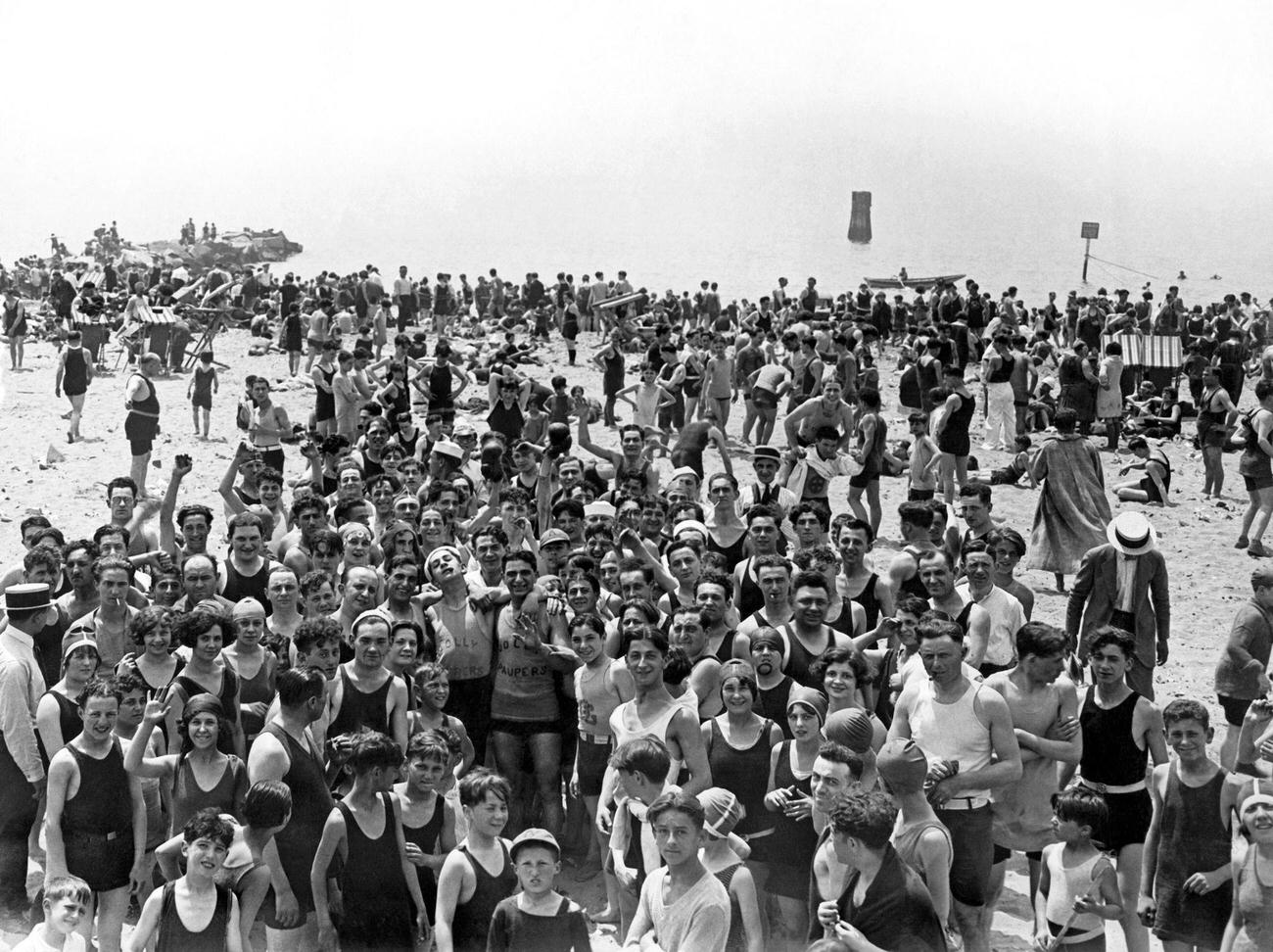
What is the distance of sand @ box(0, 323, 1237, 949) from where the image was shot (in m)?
10.3

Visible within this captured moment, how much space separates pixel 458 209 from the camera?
70438mm

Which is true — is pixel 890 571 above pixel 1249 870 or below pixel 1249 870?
above

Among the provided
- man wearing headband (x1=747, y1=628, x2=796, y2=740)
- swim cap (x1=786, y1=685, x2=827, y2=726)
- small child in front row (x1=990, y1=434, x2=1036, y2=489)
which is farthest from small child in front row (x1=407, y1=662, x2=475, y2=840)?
small child in front row (x1=990, y1=434, x2=1036, y2=489)

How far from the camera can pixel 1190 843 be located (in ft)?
16.4

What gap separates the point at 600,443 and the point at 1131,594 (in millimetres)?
11093

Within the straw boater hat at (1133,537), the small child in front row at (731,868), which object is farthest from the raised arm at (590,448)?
the small child in front row at (731,868)

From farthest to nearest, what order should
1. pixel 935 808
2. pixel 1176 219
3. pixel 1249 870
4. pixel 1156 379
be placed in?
pixel 1176 219, pixel 1156 379, pixel 935 808, pixel 1249 870

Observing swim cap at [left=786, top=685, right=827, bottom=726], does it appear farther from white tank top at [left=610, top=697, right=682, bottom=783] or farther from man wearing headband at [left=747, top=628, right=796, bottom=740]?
white tank top at [left=610, top=697, right=682, bottom=783]

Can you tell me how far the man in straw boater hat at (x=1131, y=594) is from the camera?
23.7 feet

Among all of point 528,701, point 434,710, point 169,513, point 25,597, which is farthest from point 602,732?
point 169,513

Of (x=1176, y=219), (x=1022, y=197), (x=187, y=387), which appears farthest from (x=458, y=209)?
(x=187, y=387)

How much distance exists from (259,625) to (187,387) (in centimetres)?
1715

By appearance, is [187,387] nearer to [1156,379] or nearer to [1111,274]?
[1156,379]

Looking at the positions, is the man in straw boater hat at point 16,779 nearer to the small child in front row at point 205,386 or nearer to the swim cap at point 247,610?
the swim cap at point 247,610
